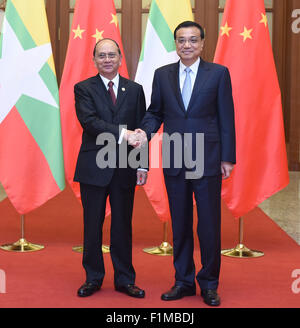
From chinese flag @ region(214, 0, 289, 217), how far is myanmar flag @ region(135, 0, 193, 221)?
1.30 ft

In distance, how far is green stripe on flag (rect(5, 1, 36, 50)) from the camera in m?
4.08

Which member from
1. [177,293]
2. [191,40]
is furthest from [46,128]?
[177,293]

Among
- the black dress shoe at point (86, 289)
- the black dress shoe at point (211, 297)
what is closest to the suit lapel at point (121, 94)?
the black dress shoe at point (86, 289)

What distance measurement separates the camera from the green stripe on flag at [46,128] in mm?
4109

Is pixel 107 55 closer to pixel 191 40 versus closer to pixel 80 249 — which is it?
pixel 191 40

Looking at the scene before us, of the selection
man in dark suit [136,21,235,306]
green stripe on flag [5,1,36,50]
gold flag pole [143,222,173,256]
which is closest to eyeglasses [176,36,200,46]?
man in dark suit [136,21,235,306]

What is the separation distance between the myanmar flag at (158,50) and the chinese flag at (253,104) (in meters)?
0.40

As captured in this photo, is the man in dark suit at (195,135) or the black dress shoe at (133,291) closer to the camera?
the man in dark suit at (195,135)

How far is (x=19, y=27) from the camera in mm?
4082

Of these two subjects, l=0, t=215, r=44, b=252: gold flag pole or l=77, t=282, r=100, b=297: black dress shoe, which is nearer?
l=77, t=282, r=100, b=297: black dress shoe

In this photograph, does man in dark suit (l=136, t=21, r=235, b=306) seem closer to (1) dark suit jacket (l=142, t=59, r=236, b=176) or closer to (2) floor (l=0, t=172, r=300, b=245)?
(1) dark suit jacket (l=142, t=59, r=236, b=176)

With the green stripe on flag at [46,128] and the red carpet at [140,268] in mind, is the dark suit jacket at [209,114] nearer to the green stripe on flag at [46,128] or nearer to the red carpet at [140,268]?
the red carpet at [140,268]

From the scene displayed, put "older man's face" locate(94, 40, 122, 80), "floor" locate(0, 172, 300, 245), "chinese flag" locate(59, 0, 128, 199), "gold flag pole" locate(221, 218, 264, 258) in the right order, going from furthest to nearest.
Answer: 1. "floor" locate(0, 172, 300, 245)
2. "chinese flag" locate(59, 0, 128, 199)
3. "gold flag pole" locate(221, 218, 264, 258)
4. "older man's face" locate(94, 40, 122, 80)

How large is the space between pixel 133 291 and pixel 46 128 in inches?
69.3
